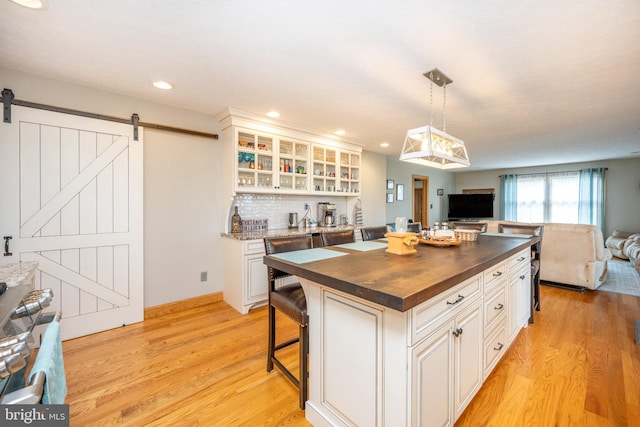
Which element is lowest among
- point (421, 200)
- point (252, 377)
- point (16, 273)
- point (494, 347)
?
point (252, 377)

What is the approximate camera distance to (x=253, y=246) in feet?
10.1

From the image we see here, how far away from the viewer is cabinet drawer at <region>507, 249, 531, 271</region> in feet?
6.79

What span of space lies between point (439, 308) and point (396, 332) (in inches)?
11.0

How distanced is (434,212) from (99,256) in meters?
8.01

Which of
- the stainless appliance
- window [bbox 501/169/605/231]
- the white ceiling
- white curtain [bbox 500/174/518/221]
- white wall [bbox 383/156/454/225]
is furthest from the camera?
white curtain [bbox 500/174/518/221]

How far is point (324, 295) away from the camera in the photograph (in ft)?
4.59

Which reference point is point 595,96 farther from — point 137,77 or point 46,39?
point 46,39

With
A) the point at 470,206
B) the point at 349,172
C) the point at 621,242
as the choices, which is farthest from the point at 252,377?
the point at 470,206

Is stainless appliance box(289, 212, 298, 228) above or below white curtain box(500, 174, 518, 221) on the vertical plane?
below

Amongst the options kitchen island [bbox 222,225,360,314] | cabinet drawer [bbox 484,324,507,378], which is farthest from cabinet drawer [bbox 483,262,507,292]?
kitchen island [bbox 222,225,360,314]

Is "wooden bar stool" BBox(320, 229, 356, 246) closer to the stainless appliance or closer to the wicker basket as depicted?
the wicker basket

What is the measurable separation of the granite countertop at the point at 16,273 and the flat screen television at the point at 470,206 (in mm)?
8974

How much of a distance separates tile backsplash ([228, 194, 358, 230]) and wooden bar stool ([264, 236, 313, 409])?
1.61 metres

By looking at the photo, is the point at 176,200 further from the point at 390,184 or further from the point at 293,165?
the point at 390,184
